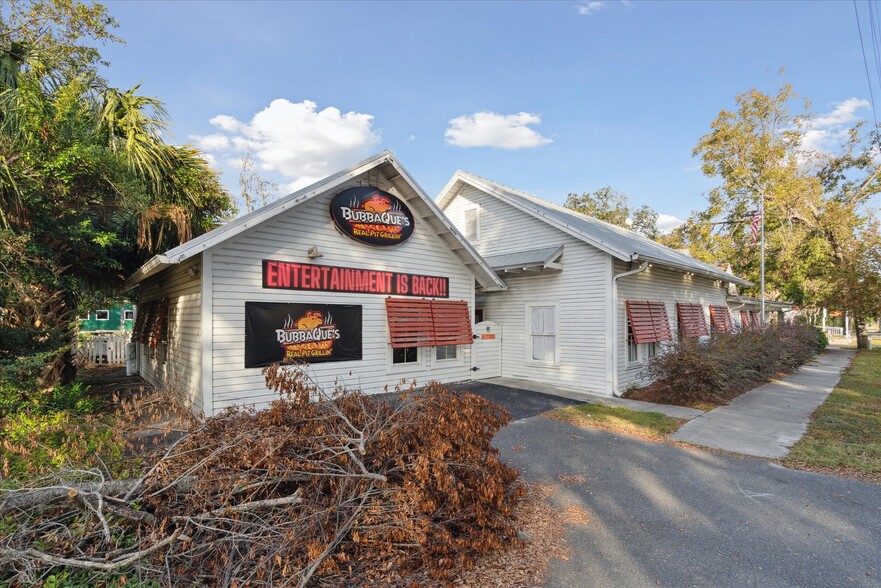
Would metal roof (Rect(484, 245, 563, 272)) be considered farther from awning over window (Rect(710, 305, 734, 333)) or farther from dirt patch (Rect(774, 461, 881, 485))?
awning over window (Rect(710, 305, 734, 333))

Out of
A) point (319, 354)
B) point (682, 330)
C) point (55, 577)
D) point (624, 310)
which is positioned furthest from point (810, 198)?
point (55, 577)

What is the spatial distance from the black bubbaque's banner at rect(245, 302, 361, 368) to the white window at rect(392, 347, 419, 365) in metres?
1.10

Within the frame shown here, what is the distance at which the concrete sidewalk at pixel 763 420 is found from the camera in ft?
21.6

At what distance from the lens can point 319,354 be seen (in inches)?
337

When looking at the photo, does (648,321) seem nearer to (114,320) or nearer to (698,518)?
(698,518)

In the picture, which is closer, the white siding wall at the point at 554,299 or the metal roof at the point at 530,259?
the white siding wall at the point at 554,299

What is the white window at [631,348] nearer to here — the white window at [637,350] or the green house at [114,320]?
the white window at [637,350]

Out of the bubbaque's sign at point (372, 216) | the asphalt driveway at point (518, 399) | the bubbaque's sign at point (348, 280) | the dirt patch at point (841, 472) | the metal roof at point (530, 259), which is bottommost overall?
the dirt patch at point (841, 472)

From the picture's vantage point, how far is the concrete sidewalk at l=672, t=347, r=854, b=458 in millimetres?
6582

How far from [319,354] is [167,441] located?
3029mm

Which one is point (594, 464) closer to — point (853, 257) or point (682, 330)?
point (682, 330)

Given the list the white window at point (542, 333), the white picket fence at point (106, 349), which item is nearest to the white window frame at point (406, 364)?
the white window at point (542, 333)

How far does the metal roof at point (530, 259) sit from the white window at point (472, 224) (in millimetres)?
1976

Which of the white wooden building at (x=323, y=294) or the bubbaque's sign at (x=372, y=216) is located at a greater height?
the bubbaque's sign at (x=372, y=216)
